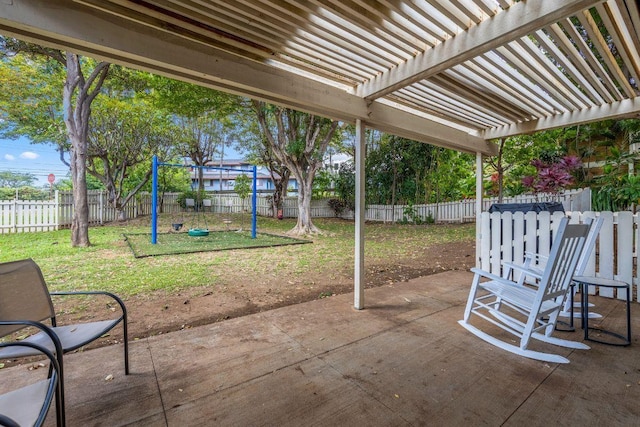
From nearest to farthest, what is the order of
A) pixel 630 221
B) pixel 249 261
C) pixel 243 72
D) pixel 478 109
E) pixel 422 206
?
pixel 243 72 → pixel 630 221 → pixel 478 109 → pixel 249 261 → pixel 422 206

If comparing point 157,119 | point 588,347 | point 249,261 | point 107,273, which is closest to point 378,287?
point 588,347

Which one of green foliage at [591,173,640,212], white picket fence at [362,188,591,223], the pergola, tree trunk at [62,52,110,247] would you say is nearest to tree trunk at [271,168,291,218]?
white picket fence at [362,188,591,223]

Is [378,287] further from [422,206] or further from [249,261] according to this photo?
[422,206]

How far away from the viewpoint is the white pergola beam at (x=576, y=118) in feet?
11.2

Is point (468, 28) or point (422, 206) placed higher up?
point (468, 28)

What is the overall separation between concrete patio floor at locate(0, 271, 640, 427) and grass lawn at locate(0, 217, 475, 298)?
6.39 feet

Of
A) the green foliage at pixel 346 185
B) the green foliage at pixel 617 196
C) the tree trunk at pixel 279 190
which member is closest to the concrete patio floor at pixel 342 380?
the green foliage at pixel 617 196

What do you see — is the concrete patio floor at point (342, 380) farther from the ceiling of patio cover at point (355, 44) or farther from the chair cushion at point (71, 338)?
the ceiling of patio cover at point (355, 44)

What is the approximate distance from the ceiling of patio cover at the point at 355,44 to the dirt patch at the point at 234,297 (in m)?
2.23

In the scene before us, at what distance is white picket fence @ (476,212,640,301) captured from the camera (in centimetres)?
340

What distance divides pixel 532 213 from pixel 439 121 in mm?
1749

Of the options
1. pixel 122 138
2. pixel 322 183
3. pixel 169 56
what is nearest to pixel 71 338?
pixel 169 56

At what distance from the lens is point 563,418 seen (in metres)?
1.57

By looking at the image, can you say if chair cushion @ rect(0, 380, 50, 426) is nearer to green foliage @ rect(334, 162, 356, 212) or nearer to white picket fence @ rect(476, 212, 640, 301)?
white picket fence @ rect(476, 212, 640, 301)
